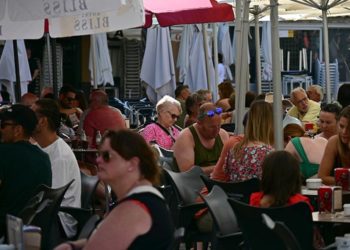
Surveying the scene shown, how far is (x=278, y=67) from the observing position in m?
9.46

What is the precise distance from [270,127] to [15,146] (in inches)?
105

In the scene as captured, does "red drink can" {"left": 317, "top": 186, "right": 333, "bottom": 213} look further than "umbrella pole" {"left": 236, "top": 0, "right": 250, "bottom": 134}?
No

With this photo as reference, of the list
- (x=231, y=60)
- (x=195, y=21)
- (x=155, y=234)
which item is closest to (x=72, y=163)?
(x=155, y=234)

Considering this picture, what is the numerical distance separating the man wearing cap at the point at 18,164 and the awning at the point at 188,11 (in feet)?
22.3

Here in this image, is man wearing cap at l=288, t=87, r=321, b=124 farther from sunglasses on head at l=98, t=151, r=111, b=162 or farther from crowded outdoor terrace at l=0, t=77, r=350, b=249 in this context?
sunglasses on head at l=98, t=151, r=111, b=162

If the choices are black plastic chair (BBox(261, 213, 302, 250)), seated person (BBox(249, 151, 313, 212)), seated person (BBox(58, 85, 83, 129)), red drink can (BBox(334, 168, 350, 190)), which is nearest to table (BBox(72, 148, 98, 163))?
seated person (BBox(58, 85, 83, 129))

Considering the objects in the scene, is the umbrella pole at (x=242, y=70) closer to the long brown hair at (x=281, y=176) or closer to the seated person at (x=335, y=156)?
the seated person at (x=335, y=156)

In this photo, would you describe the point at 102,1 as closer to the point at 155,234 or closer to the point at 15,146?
the point at 15,146

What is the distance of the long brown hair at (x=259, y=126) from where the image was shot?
923 centimetres

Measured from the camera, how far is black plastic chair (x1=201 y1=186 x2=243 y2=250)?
7.50 m

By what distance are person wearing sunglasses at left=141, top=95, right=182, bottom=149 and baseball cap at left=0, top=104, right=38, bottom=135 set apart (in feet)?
16.0

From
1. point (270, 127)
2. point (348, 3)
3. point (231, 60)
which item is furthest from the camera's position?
point (231, 60)

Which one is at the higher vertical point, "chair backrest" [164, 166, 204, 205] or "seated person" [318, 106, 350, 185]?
"seated person" [318, 106, 350, 185]

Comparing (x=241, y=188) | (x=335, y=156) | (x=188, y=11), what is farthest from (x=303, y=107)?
(x=241, y=188)
